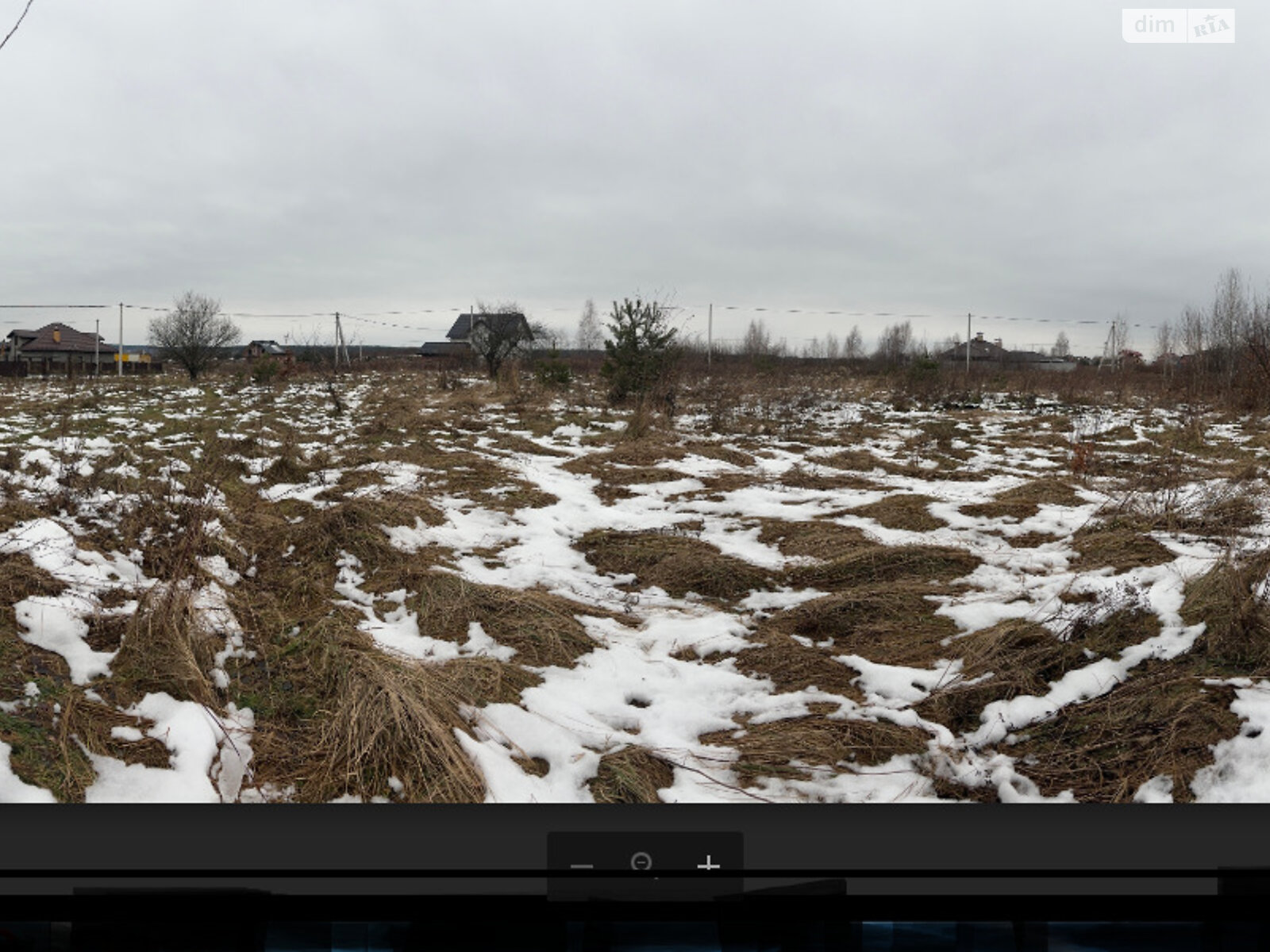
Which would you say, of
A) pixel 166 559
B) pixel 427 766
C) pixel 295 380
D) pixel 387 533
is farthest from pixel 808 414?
pixel 427 766

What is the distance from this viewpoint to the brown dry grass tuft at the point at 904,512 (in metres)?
3.87

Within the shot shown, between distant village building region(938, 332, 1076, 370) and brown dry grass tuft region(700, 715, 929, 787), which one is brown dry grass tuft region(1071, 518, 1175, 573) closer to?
distant village building region(938, 332, 1076, 370)

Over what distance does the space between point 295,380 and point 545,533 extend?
6007 mm

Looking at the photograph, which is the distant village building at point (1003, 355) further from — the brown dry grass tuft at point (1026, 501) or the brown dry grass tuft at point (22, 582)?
the brown dry grass tuft at point (22, 582)

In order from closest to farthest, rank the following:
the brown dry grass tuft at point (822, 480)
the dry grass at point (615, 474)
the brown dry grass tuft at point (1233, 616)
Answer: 1. the brown dry grass tuft at point (1233, 616)
2. the dry grass at point (615, 474)
3. the brown dry grass tuft at point (822, 480)

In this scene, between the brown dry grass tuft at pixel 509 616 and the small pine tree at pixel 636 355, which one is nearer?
the brown dry grass tuft at pixel 509 616

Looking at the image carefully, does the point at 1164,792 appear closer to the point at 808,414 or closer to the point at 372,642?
the point at 372,642

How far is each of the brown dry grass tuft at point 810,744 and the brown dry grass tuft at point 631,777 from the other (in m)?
0.12

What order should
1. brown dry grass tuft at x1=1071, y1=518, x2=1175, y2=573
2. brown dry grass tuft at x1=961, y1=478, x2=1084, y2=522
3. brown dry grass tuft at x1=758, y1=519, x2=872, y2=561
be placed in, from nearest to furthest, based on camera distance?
1. brown dry grass tuft at x1=1071, y1=518, x2=1175, y2=573
2. brown dry grass tuft at x1=758, y1=519, x2=872, y2=561
3. brown dry grass tuft at x1=961, y1=478, x2=1084, y2=522

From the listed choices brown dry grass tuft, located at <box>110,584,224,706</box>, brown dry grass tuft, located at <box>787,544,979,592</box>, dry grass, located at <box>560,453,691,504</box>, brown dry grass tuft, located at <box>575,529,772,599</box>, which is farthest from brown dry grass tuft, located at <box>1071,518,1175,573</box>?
brown dry grass tuft, located at <box>110,584,224,706</box>

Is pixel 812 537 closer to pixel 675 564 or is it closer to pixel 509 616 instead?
pixel 675 564

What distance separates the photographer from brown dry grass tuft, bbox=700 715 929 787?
3.95 ft

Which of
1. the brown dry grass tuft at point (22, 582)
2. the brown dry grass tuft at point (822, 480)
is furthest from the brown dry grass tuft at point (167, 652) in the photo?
the brown dry grass tuft at point (822, 480)

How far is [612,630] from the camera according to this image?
2338 mm
